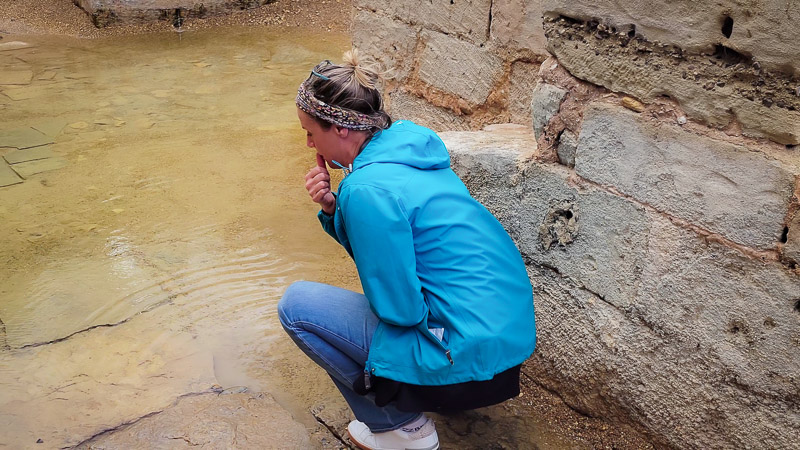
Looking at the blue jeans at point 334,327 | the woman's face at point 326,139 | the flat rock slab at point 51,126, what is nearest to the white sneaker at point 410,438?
the blue jeans at point 334,327

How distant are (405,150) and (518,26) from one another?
4.58ft

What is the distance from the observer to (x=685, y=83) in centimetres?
203

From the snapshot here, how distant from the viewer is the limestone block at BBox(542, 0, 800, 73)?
1804 mm

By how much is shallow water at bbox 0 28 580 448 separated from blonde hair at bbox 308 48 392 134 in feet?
3.64

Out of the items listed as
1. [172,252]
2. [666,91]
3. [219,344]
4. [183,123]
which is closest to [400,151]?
[666,91]

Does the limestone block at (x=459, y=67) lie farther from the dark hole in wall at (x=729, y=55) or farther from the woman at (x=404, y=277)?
the dark hole in wall at (x=729, y=55)

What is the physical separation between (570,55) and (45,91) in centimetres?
487

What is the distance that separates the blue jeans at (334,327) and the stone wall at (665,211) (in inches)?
26.0

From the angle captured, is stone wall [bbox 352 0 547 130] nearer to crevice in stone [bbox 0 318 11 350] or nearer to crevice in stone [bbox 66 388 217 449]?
crevice in stone [bbox 66 388 217 449]

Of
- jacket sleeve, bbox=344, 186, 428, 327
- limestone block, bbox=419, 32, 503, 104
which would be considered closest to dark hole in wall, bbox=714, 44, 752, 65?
jacket sleeve, bbox=344, 186, 428, 327

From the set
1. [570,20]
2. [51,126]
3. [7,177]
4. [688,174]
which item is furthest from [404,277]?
[51,126]

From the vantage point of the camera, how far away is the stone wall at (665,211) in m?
1.92

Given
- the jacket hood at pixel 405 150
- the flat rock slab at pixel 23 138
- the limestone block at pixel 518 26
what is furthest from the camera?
the flat rock slab at pixel 23 138

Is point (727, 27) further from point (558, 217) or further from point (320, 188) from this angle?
point (320, 188)
